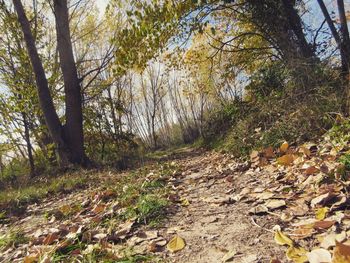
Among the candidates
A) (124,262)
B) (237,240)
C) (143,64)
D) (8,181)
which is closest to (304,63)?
(143,64)

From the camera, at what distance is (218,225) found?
2.02m

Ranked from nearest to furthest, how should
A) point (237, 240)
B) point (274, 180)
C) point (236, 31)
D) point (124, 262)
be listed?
point (124, 262) → point (237, 240) → point (274, 180) → point (236, 31)

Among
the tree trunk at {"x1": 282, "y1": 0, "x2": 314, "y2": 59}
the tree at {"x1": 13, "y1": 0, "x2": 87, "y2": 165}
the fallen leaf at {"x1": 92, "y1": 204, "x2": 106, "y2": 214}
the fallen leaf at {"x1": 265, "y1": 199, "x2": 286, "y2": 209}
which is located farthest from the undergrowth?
A: the tree at {"x1": 13, "y1": 0, "x2": 87, "y2": 165}

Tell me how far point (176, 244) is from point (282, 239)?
23.5 inches

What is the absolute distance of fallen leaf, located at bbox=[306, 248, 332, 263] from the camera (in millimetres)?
1240

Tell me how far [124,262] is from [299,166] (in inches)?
74.5

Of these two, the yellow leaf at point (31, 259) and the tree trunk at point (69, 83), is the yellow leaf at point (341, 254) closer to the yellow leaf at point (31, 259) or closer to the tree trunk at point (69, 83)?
the yellow leaf at point (31, 259)

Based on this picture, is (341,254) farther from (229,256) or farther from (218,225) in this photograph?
(218,225)

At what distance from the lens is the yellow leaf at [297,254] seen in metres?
1.34

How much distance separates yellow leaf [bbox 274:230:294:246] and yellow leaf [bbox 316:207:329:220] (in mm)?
267

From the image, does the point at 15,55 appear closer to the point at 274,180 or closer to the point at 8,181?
the point at 8,181

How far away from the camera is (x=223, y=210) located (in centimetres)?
230

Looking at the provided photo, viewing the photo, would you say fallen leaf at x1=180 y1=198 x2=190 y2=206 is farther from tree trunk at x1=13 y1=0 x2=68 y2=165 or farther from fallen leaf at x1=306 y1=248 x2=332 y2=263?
tree trunk at x1=13 y1=0 x2=68 y2=165

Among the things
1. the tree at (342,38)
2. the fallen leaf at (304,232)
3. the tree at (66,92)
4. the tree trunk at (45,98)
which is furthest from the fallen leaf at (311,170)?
the tree trunk at (45,98)
